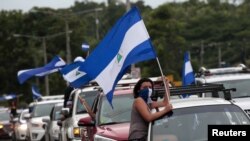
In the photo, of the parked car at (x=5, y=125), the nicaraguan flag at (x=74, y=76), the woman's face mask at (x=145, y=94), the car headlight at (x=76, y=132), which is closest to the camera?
the woman's face mask at (x=145, y=94)

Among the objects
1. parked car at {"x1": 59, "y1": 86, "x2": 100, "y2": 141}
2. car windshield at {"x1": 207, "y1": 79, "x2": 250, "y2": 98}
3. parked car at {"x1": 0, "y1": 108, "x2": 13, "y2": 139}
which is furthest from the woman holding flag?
parked car at {"x1": 0, "y1": 108, "x2": 13, "y2": 139}

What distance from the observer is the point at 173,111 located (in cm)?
913

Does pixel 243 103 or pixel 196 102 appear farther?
pixel 243 103

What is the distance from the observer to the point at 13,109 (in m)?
Answer: 39.8

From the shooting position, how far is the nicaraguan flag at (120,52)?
1038cm

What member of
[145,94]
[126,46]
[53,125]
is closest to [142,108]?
[145,94]

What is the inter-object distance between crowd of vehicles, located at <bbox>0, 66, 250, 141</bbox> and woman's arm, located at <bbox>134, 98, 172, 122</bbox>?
108 mm

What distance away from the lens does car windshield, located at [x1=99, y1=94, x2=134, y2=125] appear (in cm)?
1316

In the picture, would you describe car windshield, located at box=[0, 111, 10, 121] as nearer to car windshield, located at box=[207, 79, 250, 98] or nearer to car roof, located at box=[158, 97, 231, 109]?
car windshield, located at box=[207, 79, 250, 98]

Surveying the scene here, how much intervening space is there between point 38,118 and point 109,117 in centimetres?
1476

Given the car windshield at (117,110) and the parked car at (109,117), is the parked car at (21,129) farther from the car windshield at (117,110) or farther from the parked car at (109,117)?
the car windshield at (117,110)

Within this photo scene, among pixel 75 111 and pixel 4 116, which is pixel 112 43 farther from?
pixel 4 116

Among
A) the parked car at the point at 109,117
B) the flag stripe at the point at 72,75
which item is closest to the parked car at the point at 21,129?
the flag stripe at the point at 72,75

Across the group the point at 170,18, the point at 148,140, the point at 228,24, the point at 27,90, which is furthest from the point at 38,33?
the point at 148,140
